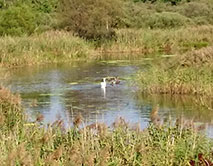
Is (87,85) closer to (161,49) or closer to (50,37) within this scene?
(50,37)

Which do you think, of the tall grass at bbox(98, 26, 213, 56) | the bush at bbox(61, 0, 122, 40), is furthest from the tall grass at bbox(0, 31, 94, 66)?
the bush at bbox(61, 0, 122, 40)

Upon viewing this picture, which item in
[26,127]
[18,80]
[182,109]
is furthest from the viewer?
[18,80]

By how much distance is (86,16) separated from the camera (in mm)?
35750

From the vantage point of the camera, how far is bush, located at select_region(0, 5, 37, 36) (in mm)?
32838

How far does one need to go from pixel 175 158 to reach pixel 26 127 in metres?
2.78

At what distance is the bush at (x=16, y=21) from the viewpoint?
3284cm

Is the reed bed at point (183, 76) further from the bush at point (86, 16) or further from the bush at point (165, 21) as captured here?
the bush at point (165, 21)

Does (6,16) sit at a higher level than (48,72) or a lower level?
higher

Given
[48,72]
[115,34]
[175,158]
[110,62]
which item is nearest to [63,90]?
[48,72]

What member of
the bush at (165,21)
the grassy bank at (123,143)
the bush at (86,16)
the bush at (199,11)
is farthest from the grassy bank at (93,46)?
the grassy bank at (123,143)

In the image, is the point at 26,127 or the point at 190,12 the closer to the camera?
the point at 26,127

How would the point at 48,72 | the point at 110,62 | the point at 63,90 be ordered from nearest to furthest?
the point at 63,90, the point at 48,72, the point at 110,62

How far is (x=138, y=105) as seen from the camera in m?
15.5

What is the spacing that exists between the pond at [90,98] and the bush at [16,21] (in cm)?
769
